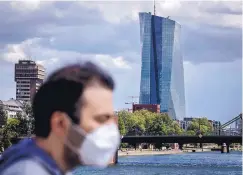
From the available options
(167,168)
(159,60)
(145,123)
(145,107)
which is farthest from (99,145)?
(159,60)

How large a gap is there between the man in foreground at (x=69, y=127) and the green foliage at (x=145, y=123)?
74.5m

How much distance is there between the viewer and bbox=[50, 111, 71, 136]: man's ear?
58.4 inches

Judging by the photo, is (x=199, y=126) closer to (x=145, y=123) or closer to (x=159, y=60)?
(x=159, y=60)

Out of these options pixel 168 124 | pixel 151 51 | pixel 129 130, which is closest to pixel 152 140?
pixel 129 130

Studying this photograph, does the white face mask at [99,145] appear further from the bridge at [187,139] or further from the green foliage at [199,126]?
the green foliage at [199,126]

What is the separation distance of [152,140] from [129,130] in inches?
973

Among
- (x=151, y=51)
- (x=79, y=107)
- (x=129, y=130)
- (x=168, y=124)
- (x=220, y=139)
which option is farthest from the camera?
(x=151, y=51)

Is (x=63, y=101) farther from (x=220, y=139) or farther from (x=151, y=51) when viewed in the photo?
(x=151, y=51)

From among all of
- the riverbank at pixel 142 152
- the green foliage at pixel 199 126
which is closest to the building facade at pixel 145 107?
the green foliage at pixel 199 126

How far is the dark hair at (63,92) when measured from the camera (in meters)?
1.49

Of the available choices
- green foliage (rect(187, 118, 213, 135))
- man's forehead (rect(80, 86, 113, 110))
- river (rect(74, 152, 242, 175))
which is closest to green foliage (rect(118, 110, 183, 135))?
Result: green foliage (rect(187, 118, 213, 135))

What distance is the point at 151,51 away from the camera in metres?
141

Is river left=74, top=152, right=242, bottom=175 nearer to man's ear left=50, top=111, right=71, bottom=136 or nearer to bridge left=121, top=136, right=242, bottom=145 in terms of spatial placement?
bridge left=121, top=136, right=242, bottom=145

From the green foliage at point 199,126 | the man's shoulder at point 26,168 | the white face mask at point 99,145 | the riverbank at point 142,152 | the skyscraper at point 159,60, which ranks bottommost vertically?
the man's shoulder at point 26,168
